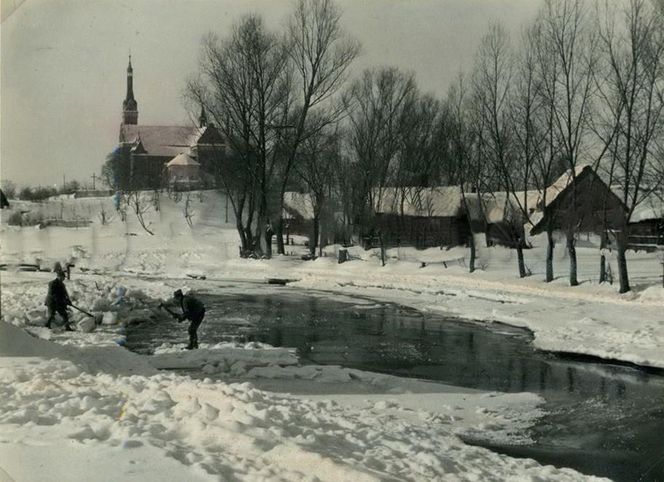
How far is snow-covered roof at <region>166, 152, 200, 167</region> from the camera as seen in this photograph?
60.8m

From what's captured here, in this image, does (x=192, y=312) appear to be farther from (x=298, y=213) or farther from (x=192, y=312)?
(x=298, y=213)

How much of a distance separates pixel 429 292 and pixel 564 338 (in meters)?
13.7

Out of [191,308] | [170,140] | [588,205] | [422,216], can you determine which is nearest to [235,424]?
[191,308]

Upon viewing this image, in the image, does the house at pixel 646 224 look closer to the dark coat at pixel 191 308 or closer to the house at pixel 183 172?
the house at pixel 183 172

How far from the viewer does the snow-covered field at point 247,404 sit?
5973 millimetres

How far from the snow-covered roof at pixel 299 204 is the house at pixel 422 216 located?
20.2 ft

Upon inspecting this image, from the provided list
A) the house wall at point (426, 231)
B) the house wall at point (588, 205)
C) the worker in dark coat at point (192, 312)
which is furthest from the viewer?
the house wall at point (426, 231)

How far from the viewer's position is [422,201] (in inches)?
2381

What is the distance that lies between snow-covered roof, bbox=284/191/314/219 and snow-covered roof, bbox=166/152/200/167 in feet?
28.3

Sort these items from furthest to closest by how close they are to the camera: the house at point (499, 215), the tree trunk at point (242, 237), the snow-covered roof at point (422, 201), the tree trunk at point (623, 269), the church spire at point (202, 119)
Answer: the snow-covered roof at point (422, 201)
the church spire at point (202, 119)
the tree trunk at point (242, 237)
the house at point (499, 215)
the tree trunk at point (623, 269)

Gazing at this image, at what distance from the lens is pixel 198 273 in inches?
1540

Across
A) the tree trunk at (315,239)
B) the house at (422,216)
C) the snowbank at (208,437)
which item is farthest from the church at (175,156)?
the snowbank at (208,437)

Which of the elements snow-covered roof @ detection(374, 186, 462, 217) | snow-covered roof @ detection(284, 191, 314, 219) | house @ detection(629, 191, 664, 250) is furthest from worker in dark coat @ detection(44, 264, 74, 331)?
snow-covered roof @ detection(284, 191, 314, 219)

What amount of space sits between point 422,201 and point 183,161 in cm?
2171
